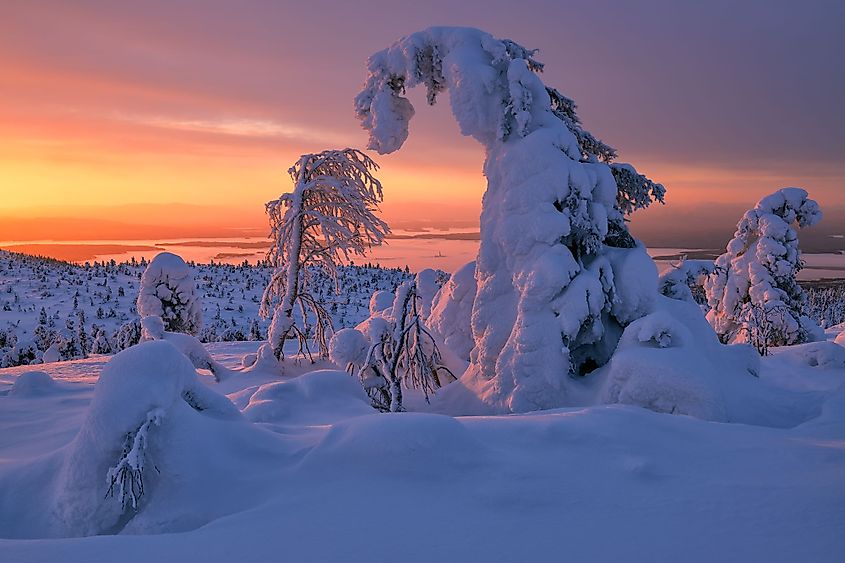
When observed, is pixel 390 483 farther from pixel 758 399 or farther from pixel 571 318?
pixel 758 399

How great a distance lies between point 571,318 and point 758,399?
3.72 meters

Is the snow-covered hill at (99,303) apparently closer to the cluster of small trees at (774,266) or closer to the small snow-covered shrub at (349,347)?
the small snow-covered shrub at (349,347)

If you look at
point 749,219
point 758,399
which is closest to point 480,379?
point 758,399

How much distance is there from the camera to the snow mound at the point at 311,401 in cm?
723

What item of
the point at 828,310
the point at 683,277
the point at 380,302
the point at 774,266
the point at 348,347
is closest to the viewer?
the point at 683,277

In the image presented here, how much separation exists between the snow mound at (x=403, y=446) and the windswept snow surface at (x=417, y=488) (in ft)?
0.04

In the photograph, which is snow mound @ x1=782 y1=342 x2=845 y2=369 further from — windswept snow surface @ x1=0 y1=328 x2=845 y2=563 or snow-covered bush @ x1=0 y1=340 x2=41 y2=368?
snow-covered bush @ x1=0 y1=340 x2=41 y2=368

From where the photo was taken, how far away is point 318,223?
556 inches

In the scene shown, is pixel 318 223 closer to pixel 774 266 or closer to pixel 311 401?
pixel 311 401

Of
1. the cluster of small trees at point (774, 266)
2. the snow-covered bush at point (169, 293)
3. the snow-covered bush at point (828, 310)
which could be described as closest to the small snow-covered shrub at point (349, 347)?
the snow-covered bush at point (169, 293)

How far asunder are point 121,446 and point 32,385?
23.0 ft

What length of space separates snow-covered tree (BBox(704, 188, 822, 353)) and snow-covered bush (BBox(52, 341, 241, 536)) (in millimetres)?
22791


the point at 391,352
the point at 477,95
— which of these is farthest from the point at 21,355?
the point at 477,95

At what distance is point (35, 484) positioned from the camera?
439 centimetres
